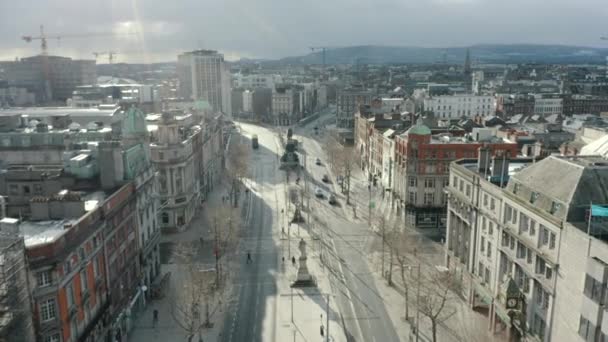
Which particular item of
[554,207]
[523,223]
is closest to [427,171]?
[523,223]

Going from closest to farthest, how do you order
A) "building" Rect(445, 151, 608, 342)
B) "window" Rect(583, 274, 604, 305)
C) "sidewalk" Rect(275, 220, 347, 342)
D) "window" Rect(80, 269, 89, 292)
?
"window" Rect(583, 274, 604, 305), "building" Rect(445, 151, 608, 342), "window" Rect(80, 269, 89, 292), "sidewalk" Rect(275, 220, 347, 342)

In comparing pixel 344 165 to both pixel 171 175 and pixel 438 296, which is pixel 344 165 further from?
pixel 438 296

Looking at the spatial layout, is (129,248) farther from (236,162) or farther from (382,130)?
(382,130)

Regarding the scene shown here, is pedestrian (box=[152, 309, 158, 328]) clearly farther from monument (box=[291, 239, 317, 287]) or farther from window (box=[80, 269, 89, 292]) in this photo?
monument (box=[291, 239, 317, 287])

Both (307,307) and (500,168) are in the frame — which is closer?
(500,168)

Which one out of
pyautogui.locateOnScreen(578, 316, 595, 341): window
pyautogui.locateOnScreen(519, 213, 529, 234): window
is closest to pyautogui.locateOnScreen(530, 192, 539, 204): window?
pyautogui.locateOnScreen(519, 213, 529, 234): window

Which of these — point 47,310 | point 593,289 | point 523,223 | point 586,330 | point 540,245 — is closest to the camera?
point 593,289
